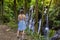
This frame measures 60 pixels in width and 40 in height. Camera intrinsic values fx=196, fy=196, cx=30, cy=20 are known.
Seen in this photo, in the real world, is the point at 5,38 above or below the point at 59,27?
above

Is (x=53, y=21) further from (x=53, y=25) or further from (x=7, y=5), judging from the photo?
(x=7, y=5)

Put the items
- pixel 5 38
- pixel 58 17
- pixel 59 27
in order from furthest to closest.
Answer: pixel 58 17
pixel 59 27
pixel 5 38

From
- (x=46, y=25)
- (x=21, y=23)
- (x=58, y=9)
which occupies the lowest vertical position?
(x=46, y=25)

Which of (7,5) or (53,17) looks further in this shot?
(7,5)

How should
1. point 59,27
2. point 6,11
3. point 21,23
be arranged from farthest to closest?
point 6,11 → point 59,27 → point 21,23

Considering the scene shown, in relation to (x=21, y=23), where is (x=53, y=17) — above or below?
below

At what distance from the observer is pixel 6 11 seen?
78.8ft

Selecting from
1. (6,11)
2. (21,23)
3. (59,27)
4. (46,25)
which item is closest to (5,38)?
(21,23)

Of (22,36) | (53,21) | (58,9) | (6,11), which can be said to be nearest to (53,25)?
(53,21)

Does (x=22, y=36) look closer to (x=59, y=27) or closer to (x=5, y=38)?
(x=5, y=38)

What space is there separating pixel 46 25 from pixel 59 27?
2.24 metres

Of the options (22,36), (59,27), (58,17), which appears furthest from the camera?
(58,17)

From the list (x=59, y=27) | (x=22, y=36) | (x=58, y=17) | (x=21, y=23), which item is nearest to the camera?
(x=21, y=23)

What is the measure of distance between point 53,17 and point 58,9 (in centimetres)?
104
